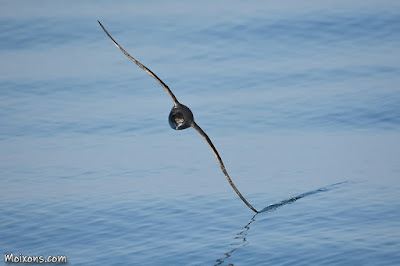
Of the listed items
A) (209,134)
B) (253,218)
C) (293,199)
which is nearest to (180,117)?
(253,218)

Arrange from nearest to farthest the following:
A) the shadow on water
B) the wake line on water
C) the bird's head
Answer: the bird's head < the shadow on water < the wake line on water

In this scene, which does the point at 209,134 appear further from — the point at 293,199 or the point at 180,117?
the point at 180,117

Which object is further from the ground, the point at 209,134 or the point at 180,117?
the point at 180,117

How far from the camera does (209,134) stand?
26.6m

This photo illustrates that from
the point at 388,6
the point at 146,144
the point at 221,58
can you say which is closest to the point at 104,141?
the point at 146,144

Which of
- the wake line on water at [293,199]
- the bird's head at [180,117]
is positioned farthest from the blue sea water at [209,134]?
the bird's head at [180,117]

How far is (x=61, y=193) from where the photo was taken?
23406 millimetres

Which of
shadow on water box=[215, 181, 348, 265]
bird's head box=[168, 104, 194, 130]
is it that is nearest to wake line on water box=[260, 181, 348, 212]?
shadow on water box=[215, 181, 348, 265]

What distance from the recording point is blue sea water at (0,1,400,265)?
2048 centimetres

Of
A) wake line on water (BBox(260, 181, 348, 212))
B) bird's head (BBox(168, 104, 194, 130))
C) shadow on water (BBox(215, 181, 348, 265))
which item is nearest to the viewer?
bird's head (BBox(168, 104, 194, 130))

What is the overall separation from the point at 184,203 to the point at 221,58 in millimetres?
11097

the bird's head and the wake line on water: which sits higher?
the bird's head

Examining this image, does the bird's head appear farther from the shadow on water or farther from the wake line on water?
the wake line on water

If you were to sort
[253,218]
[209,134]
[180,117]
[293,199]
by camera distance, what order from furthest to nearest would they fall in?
1. [209,134]
2. [293,199]
3. [253,218]
4. [180,117]
